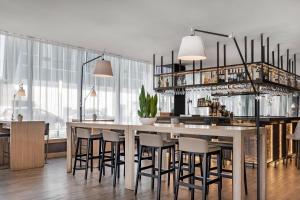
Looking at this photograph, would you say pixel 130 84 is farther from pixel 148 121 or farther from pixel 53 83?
pixel 148 121

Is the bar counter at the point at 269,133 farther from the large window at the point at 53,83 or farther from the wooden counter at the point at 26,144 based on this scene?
the wooden counter at the point at 26,144

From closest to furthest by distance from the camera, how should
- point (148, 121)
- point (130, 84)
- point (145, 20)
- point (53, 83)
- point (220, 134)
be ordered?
1. point (220, 134)
2. point (148, 121)
3. point (145, 20)
4. point (53, 83)
5. point (130, 84)

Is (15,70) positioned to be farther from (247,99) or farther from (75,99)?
(247,99)

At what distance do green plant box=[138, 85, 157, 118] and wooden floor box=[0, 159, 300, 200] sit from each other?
1.06m

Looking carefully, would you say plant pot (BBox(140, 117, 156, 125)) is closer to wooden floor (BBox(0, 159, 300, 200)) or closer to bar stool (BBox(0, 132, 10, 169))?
wooden floor (BBox(0, 159, 300, 200))

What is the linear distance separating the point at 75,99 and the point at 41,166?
7.31 feet

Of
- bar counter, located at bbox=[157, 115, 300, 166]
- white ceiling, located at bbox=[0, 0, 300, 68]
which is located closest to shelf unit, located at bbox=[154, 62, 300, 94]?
white ceiling, located at bbox=[0, 0, 300, 68]

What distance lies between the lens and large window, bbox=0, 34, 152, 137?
6.59 m

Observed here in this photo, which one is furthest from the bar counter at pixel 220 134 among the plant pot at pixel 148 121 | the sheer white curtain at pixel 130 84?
the sheer white curtain at pixel 130 84

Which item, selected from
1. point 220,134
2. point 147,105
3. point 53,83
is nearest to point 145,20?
point 147,105

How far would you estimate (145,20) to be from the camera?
5.32 meters

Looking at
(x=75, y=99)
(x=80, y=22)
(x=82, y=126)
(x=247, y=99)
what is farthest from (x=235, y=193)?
(x=247, y=99)

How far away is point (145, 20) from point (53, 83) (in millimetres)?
3137

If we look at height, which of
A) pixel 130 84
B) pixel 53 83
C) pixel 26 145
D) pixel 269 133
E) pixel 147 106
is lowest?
pixel 26 145
